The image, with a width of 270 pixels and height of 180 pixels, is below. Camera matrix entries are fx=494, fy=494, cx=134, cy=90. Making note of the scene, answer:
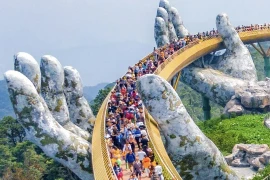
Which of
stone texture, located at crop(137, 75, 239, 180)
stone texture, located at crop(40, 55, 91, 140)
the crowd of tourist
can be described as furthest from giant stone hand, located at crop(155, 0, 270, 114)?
stone texture, located at crop(137, 75, 239, 180)

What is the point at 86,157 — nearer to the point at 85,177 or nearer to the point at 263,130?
the point at 85,177

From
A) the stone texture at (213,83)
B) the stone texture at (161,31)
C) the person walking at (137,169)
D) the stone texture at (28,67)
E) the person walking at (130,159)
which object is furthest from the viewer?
the stone texture at (161,31)

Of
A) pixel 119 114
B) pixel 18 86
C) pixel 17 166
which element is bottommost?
pixel 17 166

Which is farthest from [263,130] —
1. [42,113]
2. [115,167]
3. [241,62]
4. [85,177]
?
[115,167]

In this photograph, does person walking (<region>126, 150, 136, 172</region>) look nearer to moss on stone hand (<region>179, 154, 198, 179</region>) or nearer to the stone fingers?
moss on stone hand (<region>179, 154, 198, 179</region>)

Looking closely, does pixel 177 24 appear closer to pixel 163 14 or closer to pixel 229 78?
pixel 163 14

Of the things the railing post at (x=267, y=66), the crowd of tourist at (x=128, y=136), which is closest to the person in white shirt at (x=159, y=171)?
the crowd of tourist at (x=128, y=136)

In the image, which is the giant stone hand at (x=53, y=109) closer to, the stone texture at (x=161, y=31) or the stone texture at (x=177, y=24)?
the stone texture at (x=161, y=31)
